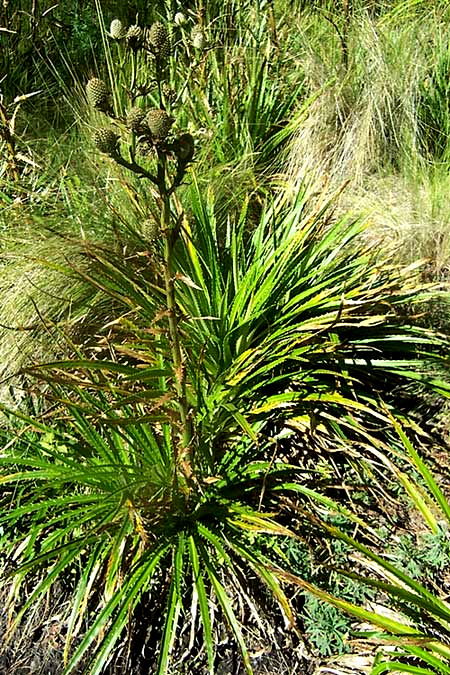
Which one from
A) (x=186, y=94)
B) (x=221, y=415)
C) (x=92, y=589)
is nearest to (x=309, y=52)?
(x=186, y=94)

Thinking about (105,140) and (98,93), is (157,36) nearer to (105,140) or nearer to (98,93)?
(98,93)

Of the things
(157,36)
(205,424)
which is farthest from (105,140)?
(205,424)

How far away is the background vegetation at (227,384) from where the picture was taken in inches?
80.0

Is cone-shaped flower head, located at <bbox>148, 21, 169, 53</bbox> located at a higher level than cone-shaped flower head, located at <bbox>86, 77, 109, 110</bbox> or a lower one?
higher

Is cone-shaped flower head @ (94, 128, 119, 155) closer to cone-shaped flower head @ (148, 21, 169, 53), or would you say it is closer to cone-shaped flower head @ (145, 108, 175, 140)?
cone-shaped flower head @ (145, 108, 175, 140)

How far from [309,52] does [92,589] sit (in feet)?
9.25

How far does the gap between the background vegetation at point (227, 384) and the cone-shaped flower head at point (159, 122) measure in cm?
4

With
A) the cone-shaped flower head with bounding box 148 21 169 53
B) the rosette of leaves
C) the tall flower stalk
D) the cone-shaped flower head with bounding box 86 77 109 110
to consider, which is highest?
the cone-shaped flower head with bounding box 148 21 169 53

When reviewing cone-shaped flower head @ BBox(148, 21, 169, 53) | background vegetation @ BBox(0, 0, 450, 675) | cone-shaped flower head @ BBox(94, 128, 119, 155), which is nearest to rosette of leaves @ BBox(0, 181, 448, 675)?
background vegetation @ BBox(0, 0, 450, 675)

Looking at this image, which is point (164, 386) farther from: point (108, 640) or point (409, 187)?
point (409, 187)

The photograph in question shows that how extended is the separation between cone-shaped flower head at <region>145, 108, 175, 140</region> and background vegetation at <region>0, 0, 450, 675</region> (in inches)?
1.4

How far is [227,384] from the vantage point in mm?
2416

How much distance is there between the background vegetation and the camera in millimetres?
2033

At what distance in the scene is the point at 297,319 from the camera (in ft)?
8.90
